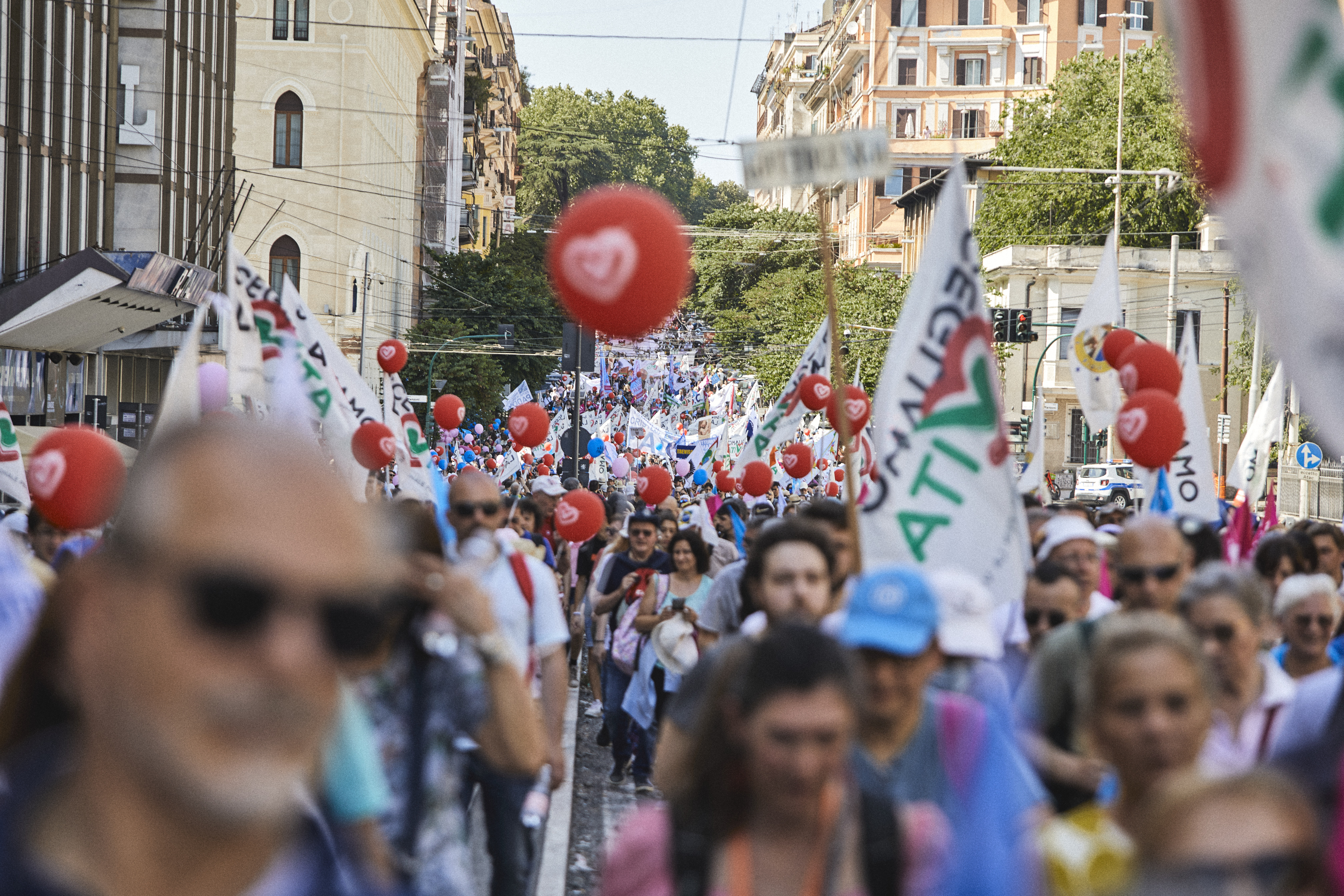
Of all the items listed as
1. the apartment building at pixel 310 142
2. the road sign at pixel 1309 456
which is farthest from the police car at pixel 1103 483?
the apartment building at pixel 310 142

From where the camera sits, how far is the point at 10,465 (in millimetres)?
11391

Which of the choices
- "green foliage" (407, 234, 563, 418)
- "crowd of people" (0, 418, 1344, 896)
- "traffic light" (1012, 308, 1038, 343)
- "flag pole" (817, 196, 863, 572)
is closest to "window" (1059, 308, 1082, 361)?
"traffic light" (1012, 308, 1038, 343)

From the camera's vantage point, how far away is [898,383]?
5938 millimetres

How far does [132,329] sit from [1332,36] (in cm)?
2944

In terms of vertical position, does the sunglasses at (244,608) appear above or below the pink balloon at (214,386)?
above

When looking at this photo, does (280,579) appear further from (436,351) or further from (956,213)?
(436,351)

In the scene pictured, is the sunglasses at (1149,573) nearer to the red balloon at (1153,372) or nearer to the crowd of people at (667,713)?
the crowd of people at (667,713)

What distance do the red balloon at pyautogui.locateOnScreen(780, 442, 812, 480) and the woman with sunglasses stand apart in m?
15.8

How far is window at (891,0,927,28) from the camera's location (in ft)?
280

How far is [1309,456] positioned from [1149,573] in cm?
2132

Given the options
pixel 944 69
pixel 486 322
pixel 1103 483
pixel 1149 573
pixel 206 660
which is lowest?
pixel 1103 483

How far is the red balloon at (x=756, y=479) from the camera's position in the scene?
16.1m

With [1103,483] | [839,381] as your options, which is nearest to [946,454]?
[839,381]

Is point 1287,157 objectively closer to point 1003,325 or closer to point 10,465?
point 10,465
